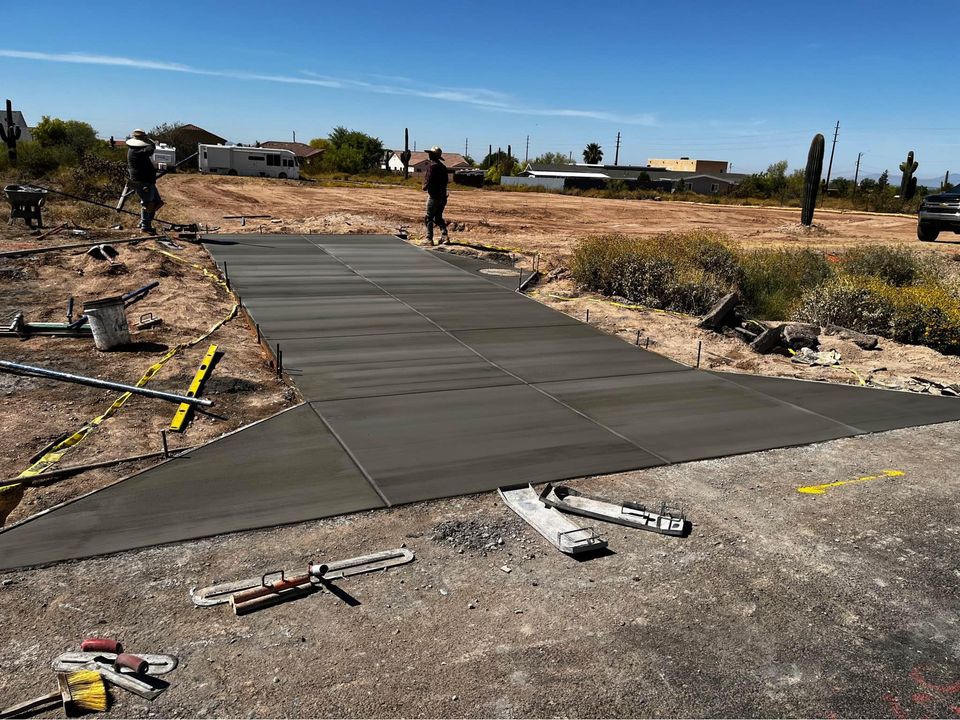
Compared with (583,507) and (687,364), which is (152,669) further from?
(687,364)

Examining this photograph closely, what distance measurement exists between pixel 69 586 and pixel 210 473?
135 cm

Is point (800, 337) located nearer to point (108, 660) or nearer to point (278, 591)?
point (278, 591)

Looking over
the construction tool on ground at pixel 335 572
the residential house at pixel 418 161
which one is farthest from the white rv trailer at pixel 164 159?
the residential house at pixel 418 161

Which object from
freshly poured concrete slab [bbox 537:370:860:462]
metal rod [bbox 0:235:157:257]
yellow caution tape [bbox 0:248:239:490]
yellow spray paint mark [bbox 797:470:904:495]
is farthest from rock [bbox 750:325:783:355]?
metal rod [bbox 0:235:157:257]

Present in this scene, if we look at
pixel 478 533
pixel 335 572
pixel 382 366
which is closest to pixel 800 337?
pixel 382 366

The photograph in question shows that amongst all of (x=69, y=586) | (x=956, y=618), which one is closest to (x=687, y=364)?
(x=956, y=618)

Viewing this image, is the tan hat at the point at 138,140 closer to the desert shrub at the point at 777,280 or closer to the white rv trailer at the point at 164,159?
the white rv trailer at the point at 164,159

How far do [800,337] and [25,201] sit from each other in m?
15.0

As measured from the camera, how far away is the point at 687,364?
27.3 ft

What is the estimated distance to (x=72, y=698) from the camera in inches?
111

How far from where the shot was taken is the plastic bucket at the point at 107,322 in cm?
728

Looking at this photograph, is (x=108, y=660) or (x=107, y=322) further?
(x=107, y=322)

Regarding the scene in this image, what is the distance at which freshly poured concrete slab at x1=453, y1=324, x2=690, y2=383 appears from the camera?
304 inches

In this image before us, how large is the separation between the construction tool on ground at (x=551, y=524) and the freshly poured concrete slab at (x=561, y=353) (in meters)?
2.64
